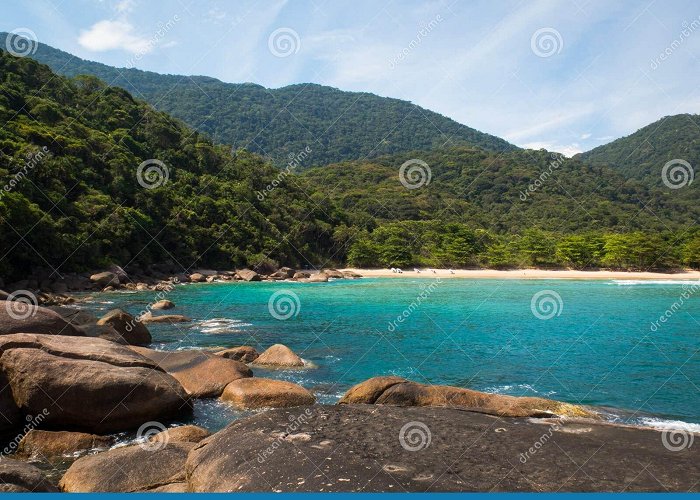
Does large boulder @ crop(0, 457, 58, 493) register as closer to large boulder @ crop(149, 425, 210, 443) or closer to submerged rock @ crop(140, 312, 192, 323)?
large boulder @ crop(149, 425, 210, 443)

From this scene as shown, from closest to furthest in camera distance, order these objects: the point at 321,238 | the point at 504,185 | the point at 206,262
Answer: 1. the point at 206,262
2. the point at 321,238
3. the point at 504,185

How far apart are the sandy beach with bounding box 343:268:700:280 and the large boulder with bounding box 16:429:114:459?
59732 millimetres

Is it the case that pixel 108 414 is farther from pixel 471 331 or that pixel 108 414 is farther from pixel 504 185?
pixel 504 185

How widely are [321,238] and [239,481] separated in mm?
75697

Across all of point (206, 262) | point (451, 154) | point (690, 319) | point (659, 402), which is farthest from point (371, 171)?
point (659, 402)

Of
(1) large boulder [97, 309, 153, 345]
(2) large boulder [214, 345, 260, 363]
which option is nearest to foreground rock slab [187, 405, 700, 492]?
(2) large boulder [214, 345, 260, 363]

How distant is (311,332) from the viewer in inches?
908

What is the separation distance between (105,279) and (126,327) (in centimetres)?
2832

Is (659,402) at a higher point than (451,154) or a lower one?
lower

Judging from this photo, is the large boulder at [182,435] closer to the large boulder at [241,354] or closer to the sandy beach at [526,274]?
the large boulder at [241,354]

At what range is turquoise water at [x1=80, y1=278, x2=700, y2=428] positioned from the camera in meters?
13.3

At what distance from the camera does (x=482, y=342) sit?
67.7 ft

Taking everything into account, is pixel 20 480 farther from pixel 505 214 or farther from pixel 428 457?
pixel 505 214

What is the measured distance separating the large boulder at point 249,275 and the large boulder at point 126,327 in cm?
3955
